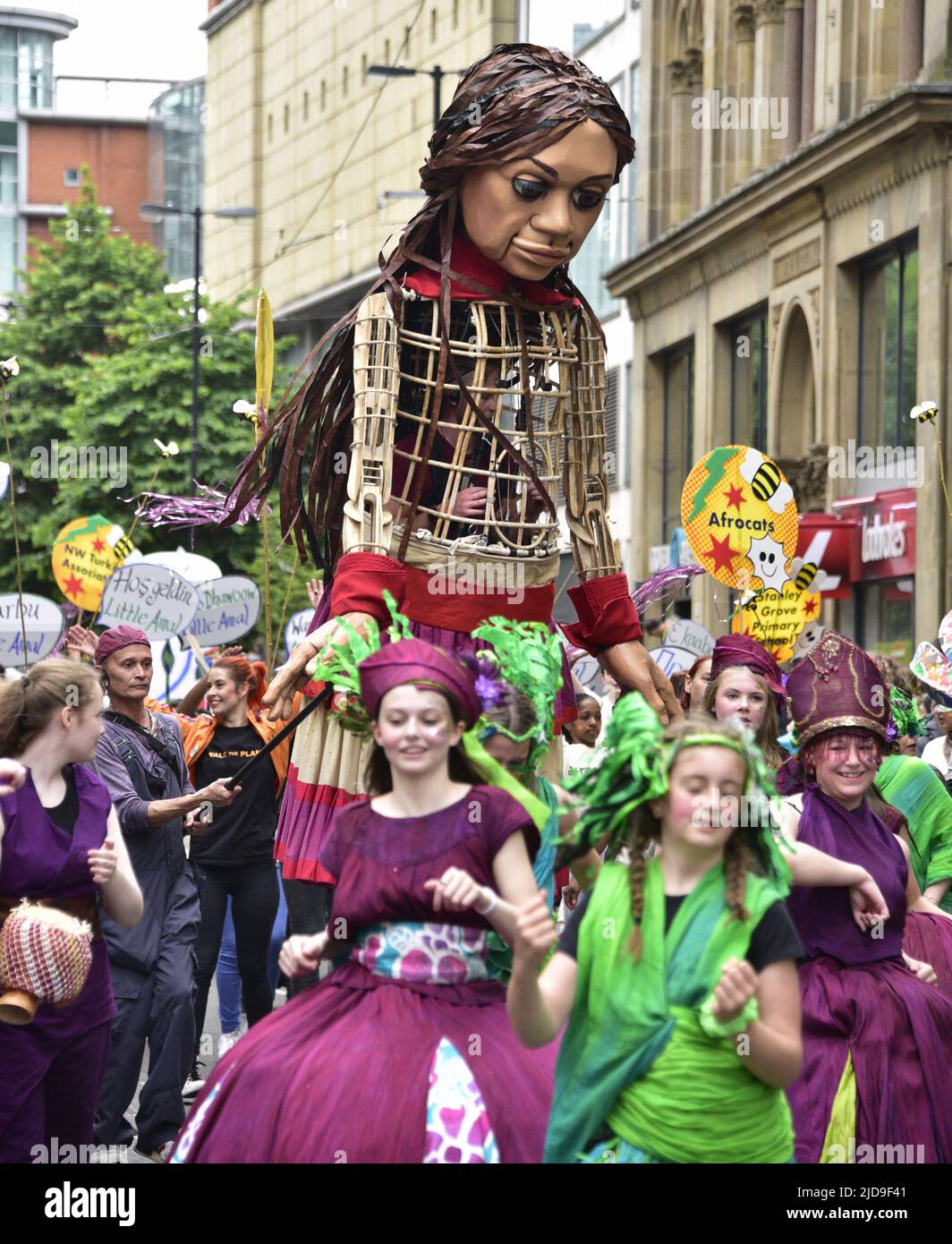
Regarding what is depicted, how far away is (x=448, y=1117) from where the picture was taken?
5383 millimetres

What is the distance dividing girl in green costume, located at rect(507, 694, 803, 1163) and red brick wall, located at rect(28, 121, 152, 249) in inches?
3594

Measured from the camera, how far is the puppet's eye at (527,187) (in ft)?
23.3

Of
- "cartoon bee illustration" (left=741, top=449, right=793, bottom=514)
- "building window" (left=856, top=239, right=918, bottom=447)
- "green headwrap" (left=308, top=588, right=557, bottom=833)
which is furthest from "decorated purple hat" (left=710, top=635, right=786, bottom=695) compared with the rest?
"building window" (left=856, top=239, right=918, bottom=447)

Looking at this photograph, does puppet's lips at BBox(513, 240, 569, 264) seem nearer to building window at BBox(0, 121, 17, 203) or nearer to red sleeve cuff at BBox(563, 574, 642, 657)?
red sleeve cuff at BBox(563, 574, 642, 657)

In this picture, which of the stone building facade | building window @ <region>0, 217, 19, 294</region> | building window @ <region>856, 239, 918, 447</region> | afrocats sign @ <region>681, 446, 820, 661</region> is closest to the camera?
afrocats sign @ <region>681, 446, 820, 661</region>

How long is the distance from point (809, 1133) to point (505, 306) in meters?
2.47

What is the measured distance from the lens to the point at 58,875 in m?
6.99

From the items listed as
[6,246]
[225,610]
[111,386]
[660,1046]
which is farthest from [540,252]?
[6,246]

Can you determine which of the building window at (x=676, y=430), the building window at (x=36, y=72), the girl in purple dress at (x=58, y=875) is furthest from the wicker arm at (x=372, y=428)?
the building window at (x=36, y=72)

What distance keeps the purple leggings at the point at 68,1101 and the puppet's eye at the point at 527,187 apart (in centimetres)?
265

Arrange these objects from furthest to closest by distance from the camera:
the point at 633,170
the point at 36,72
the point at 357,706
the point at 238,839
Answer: the point at 36,72 < the point at 633,170 < the point at 238,839 < the point at 357,706

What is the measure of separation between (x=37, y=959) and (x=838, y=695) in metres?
2.34

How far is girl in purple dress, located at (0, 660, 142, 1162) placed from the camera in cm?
695

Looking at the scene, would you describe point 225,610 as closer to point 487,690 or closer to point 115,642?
point 115,642
